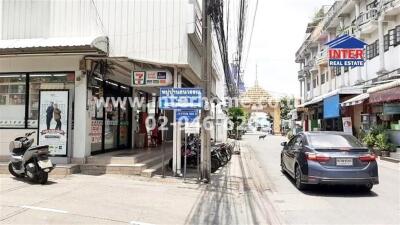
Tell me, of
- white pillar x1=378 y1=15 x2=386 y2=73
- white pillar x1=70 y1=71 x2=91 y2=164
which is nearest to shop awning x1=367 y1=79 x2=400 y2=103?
white pillar x1=378 y1=15 x2=386 y2=73

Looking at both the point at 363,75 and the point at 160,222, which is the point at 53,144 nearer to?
the point at 160,222

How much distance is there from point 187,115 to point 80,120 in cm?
338

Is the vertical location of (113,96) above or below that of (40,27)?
below

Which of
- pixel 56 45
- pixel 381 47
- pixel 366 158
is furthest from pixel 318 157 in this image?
pixel 381 47

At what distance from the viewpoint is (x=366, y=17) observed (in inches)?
1043

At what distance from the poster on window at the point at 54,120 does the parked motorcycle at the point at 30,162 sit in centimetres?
138

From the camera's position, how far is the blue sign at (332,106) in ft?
85.6

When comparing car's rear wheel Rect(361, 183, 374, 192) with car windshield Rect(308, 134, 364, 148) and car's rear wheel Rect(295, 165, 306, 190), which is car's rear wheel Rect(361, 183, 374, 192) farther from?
car's rear wheel Rect(295, 165, 306, 190)

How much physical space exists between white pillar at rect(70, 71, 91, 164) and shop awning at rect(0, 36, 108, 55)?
3.61 ft

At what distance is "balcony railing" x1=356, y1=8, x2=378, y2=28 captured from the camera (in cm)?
2416

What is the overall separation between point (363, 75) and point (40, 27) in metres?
22.5

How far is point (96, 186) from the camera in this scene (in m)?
9.34

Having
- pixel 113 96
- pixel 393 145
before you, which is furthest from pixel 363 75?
pixel 113 96

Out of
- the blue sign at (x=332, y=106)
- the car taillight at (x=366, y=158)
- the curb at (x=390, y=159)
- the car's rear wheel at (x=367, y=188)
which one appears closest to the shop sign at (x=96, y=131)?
the car taillight at (x=366, y=158)
